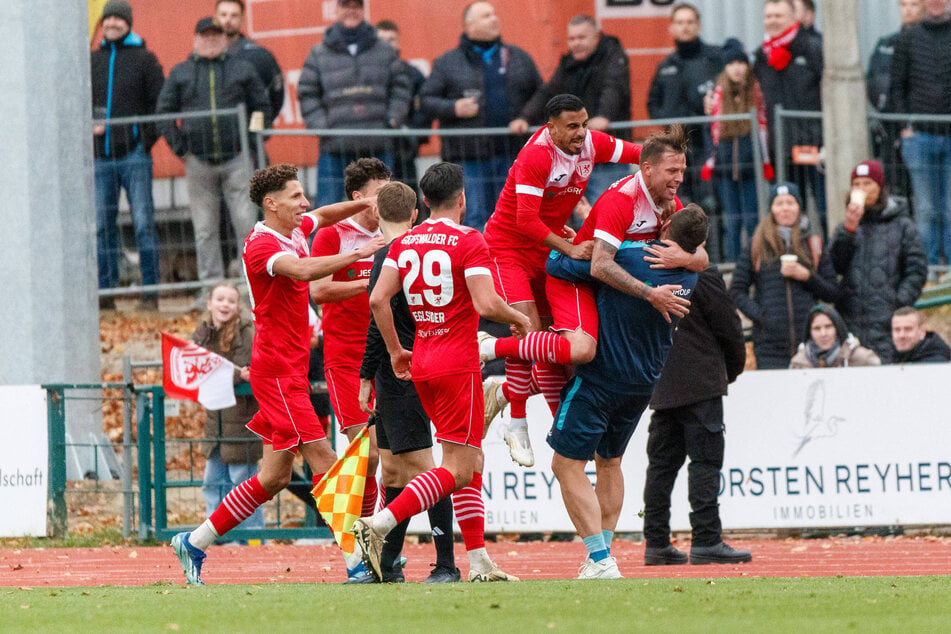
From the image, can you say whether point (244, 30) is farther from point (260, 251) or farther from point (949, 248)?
point (260, 251)

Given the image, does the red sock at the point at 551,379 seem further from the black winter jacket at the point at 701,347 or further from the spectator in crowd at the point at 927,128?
the spectator in crowd at the point at 927,128

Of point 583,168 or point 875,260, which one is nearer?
point 583,168

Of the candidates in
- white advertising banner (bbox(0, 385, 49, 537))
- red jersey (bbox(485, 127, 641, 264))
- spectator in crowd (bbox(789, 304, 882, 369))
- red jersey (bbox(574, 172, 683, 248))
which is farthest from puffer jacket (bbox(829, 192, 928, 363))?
white advertising banner (bbox(0, 385, 49, 537))

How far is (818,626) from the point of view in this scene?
7.01m

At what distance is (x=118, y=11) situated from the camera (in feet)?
54.5

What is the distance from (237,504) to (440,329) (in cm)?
168

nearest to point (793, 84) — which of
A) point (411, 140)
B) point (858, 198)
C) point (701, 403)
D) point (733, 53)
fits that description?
point (733, 53)

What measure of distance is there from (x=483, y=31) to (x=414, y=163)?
139 cm

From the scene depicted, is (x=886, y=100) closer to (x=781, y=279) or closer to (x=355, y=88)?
(x=781, y=279)

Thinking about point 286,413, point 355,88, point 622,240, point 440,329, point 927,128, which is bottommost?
point 286,413

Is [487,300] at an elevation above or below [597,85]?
below

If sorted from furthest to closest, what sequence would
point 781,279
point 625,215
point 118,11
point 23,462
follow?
point 118,11 < point 781,279 < point 23,462 < point 625,215

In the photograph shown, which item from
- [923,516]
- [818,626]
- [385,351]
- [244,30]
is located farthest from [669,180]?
[244,30]

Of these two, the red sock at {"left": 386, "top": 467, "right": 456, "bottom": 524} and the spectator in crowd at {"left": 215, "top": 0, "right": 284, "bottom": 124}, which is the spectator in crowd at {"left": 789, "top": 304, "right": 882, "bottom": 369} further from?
the spectator in crowd at {"left": 215, "top": 0, "right": 284, "bottom": 124}
